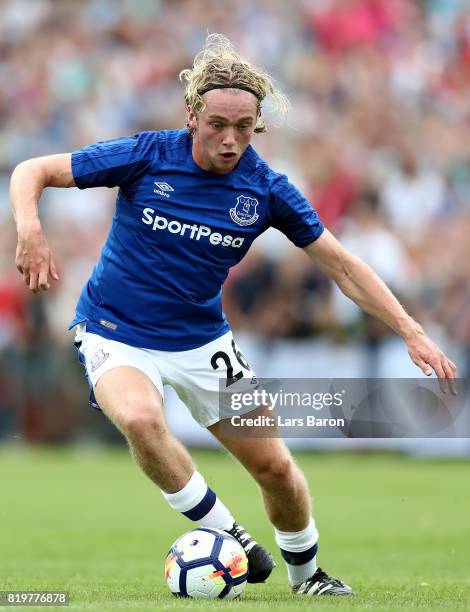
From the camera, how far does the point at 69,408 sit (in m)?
17.1

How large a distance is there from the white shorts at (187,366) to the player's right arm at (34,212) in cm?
73

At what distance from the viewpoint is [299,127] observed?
693 inches

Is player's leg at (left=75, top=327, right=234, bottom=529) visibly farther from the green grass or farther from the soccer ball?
the green grass

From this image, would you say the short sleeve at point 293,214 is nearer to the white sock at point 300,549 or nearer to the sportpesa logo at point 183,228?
the sportpesa logo at point 183,228

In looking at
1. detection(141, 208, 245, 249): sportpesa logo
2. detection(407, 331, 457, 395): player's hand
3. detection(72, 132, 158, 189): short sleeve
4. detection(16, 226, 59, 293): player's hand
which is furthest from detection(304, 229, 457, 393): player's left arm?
detection(16, 226, 59, 293): player's hand

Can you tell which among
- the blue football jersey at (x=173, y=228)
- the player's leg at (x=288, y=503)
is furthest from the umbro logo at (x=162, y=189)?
the player's leg at (x=288, y=503)

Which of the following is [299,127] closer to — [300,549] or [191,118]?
[191,118]

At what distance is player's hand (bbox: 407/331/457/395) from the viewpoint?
6.22 m

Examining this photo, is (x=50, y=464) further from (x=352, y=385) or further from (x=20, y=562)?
(x=352, y=385)

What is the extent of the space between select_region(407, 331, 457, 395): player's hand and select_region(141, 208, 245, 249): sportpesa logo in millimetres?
1192

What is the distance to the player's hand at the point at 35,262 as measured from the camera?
5953 mm

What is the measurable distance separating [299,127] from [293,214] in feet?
36.2

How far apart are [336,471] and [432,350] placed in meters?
9.00

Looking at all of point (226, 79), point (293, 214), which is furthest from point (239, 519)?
point (226, 79)
